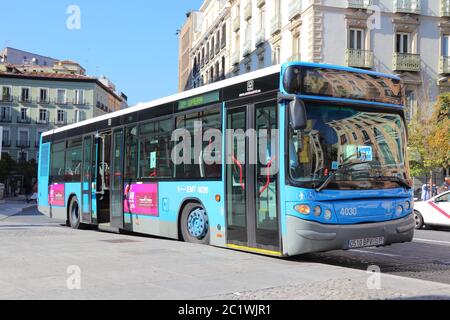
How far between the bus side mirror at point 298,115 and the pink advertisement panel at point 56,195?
10790 millimetres

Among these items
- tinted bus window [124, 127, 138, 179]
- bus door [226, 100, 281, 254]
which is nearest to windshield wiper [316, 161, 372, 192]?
bus door [226, 100, 281, 254]

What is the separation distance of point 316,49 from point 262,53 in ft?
26.9

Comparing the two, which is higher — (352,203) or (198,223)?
(352,203)

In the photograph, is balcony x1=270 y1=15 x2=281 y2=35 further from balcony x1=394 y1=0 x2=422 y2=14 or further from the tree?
the tree

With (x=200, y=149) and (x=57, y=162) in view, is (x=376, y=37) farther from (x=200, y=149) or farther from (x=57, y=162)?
(x=200, y=149)

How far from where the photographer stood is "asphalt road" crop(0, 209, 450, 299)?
617 centimetres

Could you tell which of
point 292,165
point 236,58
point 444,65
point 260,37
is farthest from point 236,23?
point 292,165

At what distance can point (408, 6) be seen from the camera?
33.8m

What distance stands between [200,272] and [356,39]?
2831cm

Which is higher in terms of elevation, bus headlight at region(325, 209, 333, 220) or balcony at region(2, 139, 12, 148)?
balcony at region(2, 139, 12, 148)

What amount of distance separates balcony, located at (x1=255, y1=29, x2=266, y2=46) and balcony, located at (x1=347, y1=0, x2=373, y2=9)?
8188 millimetres

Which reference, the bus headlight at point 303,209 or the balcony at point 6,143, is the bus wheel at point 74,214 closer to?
the bus headlight at point 303,209

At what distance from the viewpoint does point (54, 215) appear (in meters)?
17.7
